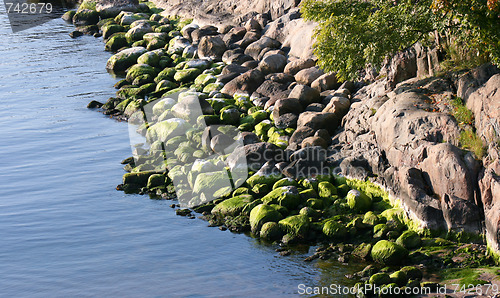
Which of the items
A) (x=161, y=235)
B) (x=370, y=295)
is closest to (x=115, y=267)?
(x=161, y=235)

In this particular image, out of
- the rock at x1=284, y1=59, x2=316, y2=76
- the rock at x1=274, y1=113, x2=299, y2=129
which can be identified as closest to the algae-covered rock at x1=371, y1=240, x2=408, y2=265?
the rock at x1=274, y1=113, x2=299, y2=129

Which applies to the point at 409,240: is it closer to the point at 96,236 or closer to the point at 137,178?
the point at 96,236

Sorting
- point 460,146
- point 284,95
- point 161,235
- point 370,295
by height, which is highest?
point 284,95

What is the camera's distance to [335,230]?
20656mm

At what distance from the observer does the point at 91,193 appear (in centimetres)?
2647

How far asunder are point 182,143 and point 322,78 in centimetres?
793

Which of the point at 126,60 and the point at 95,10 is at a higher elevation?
the point at 95,10

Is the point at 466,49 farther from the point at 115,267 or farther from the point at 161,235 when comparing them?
the point at 115,267

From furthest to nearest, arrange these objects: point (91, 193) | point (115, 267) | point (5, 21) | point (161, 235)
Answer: point (5, 21), point (91, 193), point (161, 235), point (115, 267)

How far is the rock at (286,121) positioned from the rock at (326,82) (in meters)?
2.78

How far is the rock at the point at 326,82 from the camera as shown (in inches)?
1182

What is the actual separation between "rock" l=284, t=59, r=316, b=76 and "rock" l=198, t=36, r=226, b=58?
26.3 feet

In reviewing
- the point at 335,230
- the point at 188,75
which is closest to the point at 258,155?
the point at 335,230

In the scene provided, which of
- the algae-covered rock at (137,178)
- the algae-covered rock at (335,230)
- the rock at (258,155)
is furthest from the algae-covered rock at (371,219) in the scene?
the algae-covered rock at (137,178)
